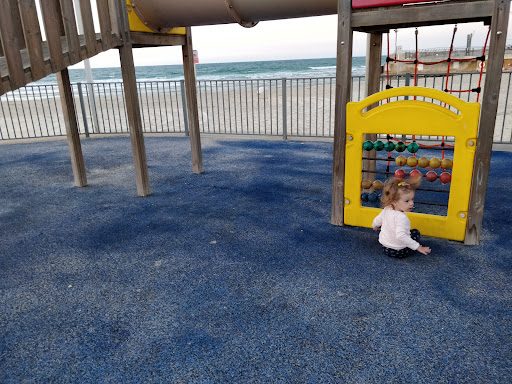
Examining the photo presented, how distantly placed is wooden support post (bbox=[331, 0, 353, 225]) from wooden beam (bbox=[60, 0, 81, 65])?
118 inches

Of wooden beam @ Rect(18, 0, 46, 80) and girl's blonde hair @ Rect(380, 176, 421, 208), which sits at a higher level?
wooden beam @ Rect(18, 0, 46, 80)

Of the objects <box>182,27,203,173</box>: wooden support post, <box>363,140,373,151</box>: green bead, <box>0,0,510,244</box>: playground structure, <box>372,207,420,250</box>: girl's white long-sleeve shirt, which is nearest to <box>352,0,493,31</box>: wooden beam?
<box>0,0,510,244</box>: playground structure

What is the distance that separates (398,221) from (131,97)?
12.8 feet

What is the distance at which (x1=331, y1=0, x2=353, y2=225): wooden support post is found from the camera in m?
3.93

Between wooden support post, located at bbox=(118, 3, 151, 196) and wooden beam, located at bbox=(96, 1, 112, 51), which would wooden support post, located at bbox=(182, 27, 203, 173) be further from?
wooden beam, located at bbox=(96, 1, 112, 51)

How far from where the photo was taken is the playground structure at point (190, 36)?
11.7 feet

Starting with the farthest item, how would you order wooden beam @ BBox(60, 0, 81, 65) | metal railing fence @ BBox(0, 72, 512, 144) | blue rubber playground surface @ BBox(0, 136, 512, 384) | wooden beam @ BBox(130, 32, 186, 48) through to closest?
metal railing fence @ BBox(0, 72, 512, 144) → wooden beam @ BBox(130, 32, 186, 48) → wooden beam @ BBox(60, 0, 81, 65) → blue rubber playground surface @ BBox(0, 136, 512, 384)

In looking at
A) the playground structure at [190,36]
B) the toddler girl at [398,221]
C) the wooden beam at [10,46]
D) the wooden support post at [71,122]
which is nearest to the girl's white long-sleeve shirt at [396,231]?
the toddler girl at [398,221]

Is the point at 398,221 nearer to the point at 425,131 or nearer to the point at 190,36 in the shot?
the point at 425,131

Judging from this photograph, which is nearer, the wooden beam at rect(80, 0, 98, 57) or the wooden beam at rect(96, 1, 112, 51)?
the wooden beam at rect(80, 0, 98, 57)

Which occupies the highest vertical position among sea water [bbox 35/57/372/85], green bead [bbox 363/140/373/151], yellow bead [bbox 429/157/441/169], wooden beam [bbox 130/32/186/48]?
wooden beam [bbox 130/32/186/48]

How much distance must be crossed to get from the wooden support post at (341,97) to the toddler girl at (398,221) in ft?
2.45

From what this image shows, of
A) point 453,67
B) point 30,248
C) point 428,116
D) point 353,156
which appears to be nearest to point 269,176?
point 353,156

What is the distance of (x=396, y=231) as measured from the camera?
360 centimetres
